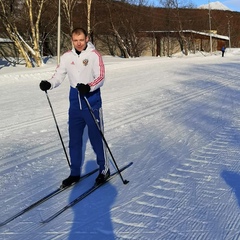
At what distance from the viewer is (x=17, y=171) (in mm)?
5070

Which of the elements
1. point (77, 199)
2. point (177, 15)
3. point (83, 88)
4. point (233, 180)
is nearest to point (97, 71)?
point (83, 88)

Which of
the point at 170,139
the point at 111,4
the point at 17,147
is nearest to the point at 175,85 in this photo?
the point at 170,139

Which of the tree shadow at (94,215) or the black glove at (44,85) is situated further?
the black glove at (44,85)

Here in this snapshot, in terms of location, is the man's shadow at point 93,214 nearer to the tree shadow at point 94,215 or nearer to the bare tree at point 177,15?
the tree shadow at point 94,215

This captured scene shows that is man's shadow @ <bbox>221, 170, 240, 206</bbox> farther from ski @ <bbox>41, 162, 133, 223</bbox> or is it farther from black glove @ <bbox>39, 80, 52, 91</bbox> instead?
black glove @ <bbox>39, 80, 52, 91</bbox>

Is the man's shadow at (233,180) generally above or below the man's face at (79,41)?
below

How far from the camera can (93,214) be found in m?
3.55

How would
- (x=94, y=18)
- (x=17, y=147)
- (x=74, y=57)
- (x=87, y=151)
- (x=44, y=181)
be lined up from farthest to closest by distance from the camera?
(x=94, y=18) < (x=17, y=147) < (x=87, y=151) < (x=44, y=181) < (x=74, y=57)

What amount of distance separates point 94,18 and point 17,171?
35425 millimetres

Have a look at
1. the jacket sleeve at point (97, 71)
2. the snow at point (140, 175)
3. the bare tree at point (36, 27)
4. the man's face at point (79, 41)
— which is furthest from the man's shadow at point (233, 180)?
the bare tree at point (36, 27)

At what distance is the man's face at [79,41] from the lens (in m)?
3.98

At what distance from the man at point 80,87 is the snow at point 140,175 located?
0.35 metres

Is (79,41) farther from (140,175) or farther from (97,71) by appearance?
(140,175)

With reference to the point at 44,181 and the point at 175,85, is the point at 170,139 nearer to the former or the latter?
the point at 44,181
